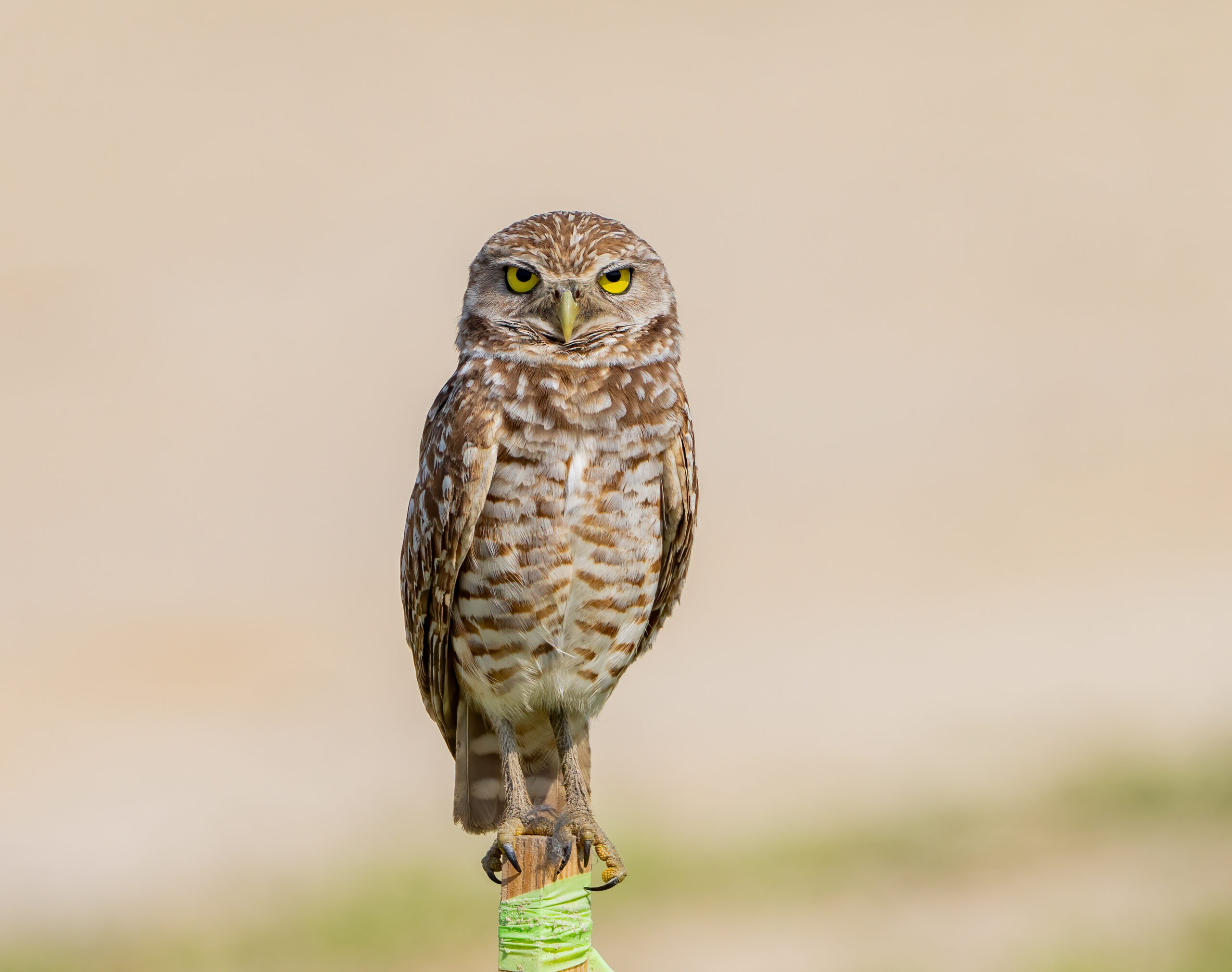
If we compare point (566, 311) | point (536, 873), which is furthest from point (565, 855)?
point (566, 311)

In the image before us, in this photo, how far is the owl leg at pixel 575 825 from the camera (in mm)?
4176

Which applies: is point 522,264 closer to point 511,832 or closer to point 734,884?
point 511,832

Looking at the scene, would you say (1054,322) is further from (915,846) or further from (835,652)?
(915,846)

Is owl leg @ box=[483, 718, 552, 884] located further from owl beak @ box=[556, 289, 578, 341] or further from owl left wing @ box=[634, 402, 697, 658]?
owl beak @ box=[556, 289, 578, 341]

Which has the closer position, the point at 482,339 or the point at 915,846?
the point at 482,339

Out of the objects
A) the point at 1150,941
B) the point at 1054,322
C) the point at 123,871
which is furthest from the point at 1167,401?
the point at 123,871

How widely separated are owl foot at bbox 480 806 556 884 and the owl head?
4.38ft

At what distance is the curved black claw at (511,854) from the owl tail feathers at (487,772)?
1.32 ft

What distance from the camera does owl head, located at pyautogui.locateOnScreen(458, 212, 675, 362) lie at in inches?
176

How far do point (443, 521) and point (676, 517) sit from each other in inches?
27.2

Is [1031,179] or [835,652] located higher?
[1031,179]

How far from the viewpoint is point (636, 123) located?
25.7 meters

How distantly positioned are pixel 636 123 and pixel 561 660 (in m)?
21.9

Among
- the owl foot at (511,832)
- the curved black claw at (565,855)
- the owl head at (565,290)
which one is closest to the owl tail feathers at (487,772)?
the owl foot at (511,832)
